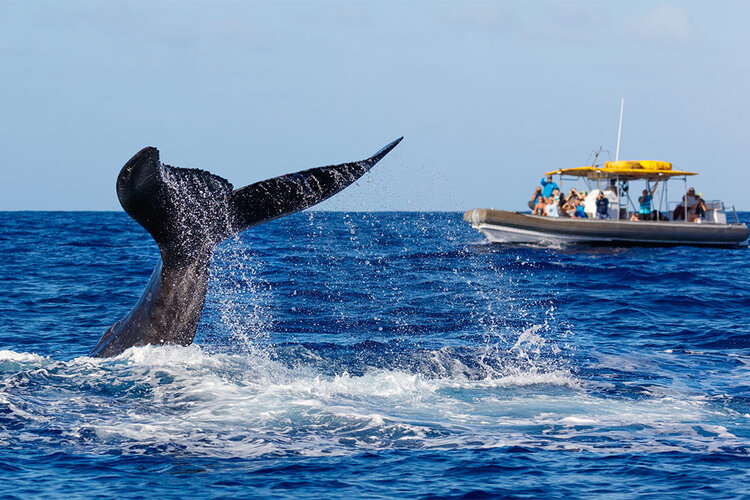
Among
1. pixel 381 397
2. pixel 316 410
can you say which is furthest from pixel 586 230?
pixel 316 410

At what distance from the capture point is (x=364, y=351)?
9.62m

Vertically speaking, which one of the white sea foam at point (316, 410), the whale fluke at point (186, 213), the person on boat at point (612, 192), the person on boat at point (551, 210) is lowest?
the white sea foam at point (316, 410)

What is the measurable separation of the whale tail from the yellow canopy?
23.3 m

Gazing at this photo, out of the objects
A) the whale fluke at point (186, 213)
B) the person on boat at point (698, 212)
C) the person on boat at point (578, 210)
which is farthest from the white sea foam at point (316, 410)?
the person on boat at point (698, 212)

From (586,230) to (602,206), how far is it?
1774 mm

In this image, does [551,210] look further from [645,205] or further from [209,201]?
[209,201]

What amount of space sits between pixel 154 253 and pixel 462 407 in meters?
19.1

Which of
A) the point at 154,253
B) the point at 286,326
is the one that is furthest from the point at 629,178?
the point at 286,326

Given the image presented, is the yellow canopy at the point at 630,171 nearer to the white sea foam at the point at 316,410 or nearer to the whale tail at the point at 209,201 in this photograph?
the white sea foam at the point at 316,410

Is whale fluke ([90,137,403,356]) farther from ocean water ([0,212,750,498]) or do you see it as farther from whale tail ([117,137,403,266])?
ocean water ([0,212,750,498])

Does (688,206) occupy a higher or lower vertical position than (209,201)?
higher

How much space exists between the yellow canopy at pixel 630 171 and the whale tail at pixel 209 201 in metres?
23.3

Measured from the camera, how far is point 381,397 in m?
7.16

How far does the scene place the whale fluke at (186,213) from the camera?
6254 millimetres
